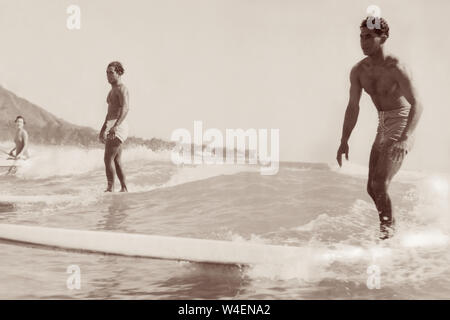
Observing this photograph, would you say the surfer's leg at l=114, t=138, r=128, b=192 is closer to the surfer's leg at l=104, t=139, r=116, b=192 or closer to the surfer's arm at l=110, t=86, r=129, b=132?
the surfer's leg at l=104, t=139, r=116, b=192

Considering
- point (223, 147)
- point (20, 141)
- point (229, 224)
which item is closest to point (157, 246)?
point (229, 224)

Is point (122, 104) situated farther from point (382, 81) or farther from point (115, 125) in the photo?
point (382, 81)

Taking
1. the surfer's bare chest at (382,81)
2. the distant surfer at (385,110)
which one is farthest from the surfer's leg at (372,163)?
the surfer's bare chest at (382,81)

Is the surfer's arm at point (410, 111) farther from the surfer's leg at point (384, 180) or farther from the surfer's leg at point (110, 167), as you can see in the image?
the surfer's leg at point (110, 167)

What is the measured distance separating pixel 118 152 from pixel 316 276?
5.52ft

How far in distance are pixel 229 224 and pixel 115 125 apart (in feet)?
3.25

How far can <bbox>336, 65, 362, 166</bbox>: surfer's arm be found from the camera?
2893 mm

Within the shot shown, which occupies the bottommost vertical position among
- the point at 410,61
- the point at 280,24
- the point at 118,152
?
the point at 118,152

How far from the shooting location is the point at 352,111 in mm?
2912

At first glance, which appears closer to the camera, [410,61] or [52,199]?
[410,61]

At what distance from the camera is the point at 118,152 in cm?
360
